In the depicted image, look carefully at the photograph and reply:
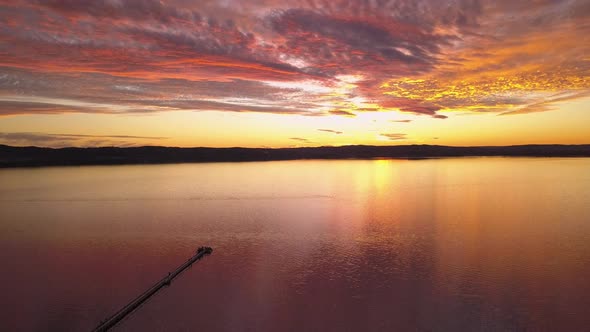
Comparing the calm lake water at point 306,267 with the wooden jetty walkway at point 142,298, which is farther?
the calm lake water at point 306,267

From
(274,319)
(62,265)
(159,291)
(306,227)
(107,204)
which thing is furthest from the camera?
(107,204)

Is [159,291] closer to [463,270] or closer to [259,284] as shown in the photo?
[259,284]

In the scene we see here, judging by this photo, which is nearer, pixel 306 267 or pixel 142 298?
pixel 142 298

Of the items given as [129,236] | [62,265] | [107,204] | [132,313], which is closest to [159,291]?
[132,313]

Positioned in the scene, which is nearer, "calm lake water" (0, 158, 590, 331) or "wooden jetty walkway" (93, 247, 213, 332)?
"wooden jetty walkway" (93, 247, 213, 332)

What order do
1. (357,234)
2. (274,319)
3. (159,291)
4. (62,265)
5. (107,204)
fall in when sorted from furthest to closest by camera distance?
(107,204), (357,234), (62,265), (159,291), (274,319)
